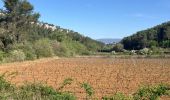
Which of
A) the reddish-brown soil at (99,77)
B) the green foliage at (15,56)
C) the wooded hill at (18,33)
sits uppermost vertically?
the wooded hill at (18,33)

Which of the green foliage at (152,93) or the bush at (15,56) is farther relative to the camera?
the bush at (15,56)

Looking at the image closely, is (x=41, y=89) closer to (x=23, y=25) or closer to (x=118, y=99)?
(x=118, y=99)

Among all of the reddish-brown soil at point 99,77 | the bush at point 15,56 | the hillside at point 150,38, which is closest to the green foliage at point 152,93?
the reddish-brown soil at point 99,77

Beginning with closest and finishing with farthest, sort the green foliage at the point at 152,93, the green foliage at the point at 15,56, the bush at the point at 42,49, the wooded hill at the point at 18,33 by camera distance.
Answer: the green foliage at the point at 152,93 < the green foliage at the point at 15,56 < the wooded hill at the point at 18,33 < the bush at the point at 42,49

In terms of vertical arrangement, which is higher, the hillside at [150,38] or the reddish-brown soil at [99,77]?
the hillside at [150,38]

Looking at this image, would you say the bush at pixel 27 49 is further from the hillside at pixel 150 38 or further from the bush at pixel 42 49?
the hillside at pixel 150 38

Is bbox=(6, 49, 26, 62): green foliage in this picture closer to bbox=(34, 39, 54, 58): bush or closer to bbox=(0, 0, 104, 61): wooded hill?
bbox=(0, 0, 104, 61): wooded hill

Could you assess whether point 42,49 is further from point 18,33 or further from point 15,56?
point 15,56

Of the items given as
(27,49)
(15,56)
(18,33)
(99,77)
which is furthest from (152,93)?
(18,33)

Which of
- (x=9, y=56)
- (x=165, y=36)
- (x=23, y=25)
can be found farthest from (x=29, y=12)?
(x=165, y=36)

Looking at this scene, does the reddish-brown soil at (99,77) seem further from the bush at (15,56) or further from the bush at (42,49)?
the bush at (42,49)

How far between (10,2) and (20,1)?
231 cm

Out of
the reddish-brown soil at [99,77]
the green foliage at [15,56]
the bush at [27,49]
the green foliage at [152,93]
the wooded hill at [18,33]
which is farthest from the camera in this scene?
the bush at [27,49]

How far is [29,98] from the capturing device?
9789mm
